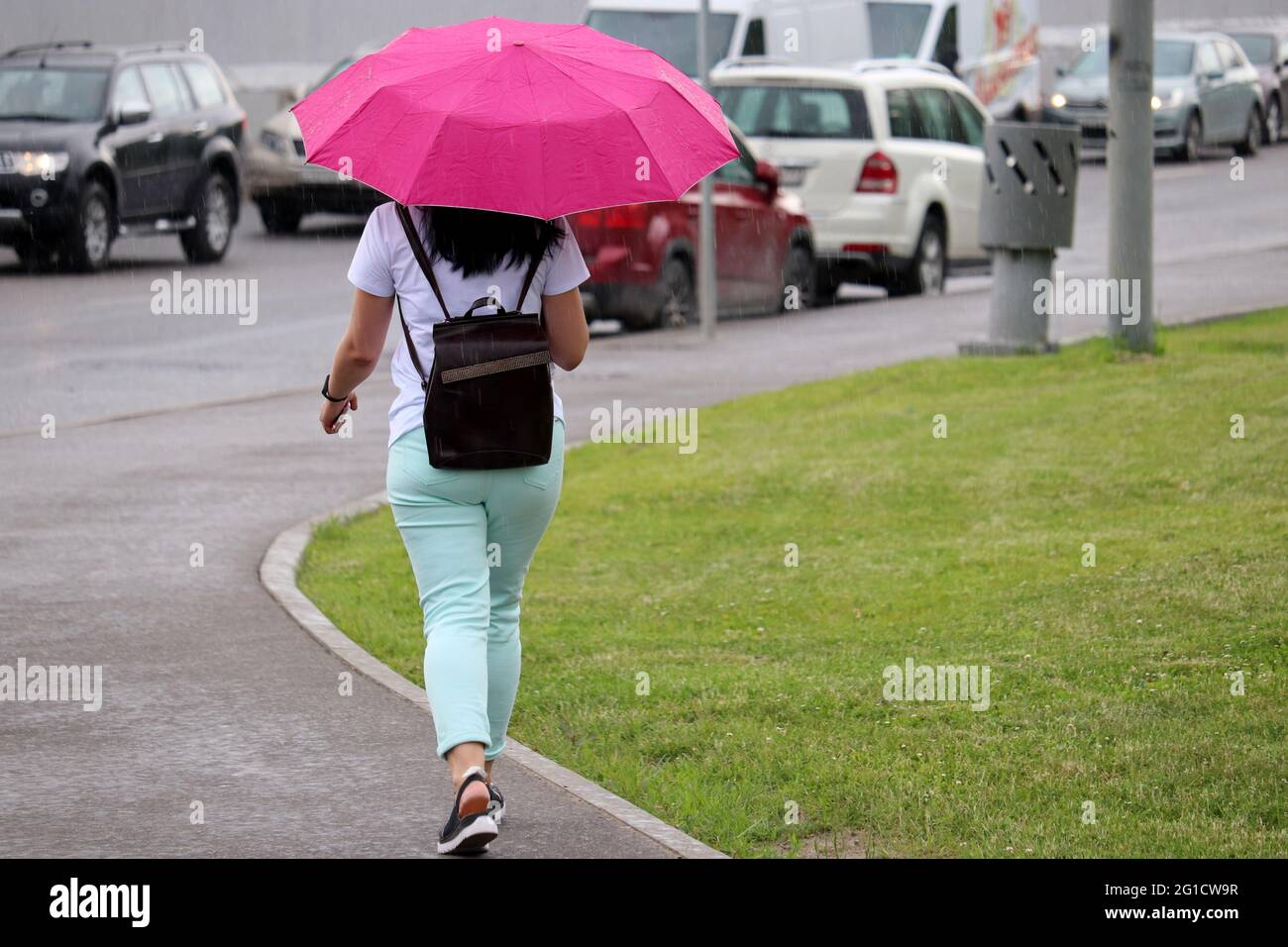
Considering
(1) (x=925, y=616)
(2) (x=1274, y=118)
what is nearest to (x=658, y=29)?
(2) (x=1274, y=118)

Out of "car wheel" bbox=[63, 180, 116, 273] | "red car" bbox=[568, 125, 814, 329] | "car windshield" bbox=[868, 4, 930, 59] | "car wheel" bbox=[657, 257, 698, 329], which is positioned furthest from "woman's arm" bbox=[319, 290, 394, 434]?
"car windshield" bbox=[868, 4, 930, 59]

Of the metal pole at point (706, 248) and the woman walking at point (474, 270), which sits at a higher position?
the woman walking at point (474, 270)

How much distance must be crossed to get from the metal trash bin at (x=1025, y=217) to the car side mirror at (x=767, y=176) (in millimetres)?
4466

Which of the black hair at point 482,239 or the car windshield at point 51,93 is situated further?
the car windshield at point 51,93

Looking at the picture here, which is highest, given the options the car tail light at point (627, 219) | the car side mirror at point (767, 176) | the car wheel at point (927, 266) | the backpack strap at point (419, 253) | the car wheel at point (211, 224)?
the backpack strap at point (419, 253)

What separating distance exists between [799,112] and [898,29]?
10.6m

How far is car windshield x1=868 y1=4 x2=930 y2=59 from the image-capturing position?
28.5 meters

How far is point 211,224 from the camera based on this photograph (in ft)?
68.3

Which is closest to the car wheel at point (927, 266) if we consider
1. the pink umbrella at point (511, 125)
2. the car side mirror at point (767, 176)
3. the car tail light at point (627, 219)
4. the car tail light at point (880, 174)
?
the car tail light at point (880, 174)

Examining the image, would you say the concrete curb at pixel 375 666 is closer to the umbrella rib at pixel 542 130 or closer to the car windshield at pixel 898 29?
the umbrella rib at pixel 542 130

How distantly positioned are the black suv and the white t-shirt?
14838 mm

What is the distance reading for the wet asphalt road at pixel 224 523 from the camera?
5262 mm

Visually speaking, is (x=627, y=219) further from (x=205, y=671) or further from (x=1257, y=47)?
(x=1257, y=47)

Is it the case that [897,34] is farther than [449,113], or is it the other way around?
[897,34]
